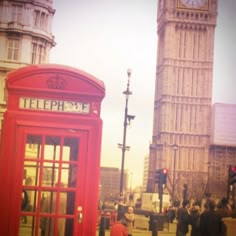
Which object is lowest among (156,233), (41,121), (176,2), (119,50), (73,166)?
(156,233)

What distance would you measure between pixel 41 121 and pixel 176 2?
3850 mm

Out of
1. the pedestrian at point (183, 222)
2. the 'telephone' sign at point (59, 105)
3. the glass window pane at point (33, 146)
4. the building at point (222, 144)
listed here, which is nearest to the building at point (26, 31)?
the 'telephone' sign at point (59, 105)

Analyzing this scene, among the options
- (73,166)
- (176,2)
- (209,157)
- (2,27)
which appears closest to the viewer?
(73,166)

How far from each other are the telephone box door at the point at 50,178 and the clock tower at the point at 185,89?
9.84ft

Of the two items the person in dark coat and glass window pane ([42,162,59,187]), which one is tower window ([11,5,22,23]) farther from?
the person in dark coat

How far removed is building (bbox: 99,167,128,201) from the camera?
249 inches

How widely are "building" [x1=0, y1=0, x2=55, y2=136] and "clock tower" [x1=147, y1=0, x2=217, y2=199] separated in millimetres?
1433

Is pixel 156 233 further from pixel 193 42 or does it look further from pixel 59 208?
pixel 59 208

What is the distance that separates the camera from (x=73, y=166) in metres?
4.10

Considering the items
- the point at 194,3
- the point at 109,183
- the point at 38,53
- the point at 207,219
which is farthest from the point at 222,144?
the point at 38,53

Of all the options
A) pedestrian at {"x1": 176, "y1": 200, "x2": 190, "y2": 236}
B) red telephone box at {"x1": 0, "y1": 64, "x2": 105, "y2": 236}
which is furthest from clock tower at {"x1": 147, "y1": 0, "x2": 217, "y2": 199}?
red telephone box at {"x1": 0, "y1": 64, "x2": 105, "y2": 236}

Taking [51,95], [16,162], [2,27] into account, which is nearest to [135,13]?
[2,27]

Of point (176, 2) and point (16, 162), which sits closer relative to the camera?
point (16, 162)

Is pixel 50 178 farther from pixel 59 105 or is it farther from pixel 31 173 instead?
pixel 59 105
